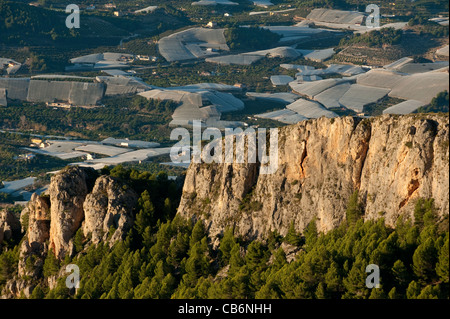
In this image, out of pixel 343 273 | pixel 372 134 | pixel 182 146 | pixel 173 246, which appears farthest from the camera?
pixel 182 146

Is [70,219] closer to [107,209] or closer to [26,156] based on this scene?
[107,209]

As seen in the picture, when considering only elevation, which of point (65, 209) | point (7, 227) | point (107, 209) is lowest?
point (7, 227)

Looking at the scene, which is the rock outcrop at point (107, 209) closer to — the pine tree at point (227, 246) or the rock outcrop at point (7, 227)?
the rock outcrop at point (7, 227)

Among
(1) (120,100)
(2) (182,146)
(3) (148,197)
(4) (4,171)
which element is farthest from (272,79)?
(3) (148,197)

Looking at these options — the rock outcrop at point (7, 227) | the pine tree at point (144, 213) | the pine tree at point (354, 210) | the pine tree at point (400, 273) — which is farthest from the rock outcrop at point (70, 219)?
the pine tree at point (400, 273)

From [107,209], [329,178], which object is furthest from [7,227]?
[329,178]

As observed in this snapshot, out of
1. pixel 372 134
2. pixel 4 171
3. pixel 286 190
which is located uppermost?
pixel 372 134

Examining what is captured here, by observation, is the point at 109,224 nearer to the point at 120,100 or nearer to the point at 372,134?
the point at 372,134

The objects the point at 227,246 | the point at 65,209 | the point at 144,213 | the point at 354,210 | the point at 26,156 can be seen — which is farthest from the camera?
the point at 26,156
